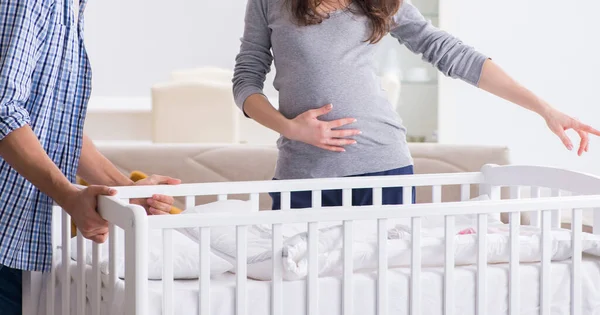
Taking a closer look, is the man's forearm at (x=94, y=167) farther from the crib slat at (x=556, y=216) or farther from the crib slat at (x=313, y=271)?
the crib slat at (x=556, y=216)

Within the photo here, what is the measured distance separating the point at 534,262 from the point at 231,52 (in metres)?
4.08

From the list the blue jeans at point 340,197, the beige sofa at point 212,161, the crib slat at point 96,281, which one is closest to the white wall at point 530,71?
the beige sofa at point 212,161

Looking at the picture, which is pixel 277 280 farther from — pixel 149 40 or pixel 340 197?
pixel 149 40

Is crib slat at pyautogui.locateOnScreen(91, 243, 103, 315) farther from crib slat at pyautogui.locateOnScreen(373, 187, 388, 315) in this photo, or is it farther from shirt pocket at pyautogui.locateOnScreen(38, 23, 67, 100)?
crib slat at pyautogui.locateOnScreen(373, 187, 388, 315)

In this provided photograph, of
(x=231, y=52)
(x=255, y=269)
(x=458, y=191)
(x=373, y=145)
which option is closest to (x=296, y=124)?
(x=373, y=145)

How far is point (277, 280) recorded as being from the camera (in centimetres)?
119

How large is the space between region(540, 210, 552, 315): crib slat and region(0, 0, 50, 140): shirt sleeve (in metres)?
0.83

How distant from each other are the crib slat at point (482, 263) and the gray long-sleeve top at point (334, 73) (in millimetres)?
396

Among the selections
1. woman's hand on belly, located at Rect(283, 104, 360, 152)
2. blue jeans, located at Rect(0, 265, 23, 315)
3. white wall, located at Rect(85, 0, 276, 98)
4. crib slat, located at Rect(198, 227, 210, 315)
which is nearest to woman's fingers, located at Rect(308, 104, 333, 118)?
woman's hand on belly, located at Rect(283, 104, 360, 152)

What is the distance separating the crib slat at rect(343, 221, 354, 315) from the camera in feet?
3.91

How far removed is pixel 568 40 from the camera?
3650 millimetres

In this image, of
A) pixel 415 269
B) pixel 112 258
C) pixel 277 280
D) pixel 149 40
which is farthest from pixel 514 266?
pixel 149 40

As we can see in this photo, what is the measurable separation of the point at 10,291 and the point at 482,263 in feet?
2.53

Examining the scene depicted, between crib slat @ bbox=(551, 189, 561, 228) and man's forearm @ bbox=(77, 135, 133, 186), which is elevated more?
man's forearm @ bbox=(77, 135, 133, 186)
